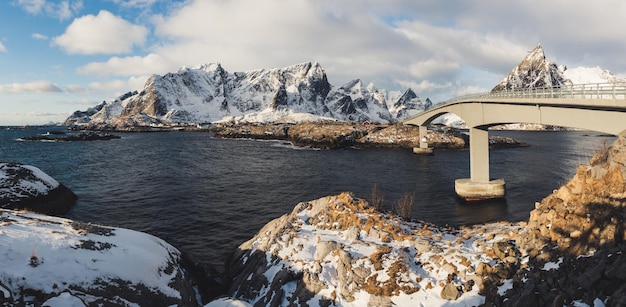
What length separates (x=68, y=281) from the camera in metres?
11.8

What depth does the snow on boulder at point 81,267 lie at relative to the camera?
428 inches

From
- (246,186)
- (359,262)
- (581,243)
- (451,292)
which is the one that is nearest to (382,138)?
(246,186)

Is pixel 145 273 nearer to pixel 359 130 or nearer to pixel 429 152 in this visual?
pixel 429 152

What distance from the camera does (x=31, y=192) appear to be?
115 feet

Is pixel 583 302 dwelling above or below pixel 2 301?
below

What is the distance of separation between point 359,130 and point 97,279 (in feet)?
341

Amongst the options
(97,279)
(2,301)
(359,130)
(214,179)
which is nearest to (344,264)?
(97,279)

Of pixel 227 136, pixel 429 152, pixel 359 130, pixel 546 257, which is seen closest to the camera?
pixel 546 257

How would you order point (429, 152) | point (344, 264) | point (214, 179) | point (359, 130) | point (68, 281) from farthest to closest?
point (359, 130) → point (429, 152) → point (214, 179) → point (344, 264) → point (68, 281)

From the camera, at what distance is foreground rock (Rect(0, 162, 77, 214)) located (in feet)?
109

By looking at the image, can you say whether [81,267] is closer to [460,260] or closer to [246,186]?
[460,260]

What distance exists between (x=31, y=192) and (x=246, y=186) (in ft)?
76.2

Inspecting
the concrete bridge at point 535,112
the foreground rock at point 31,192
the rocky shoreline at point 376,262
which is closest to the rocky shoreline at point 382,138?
the concrete bridge at point 535,112

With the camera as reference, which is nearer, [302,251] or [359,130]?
[302,251]
